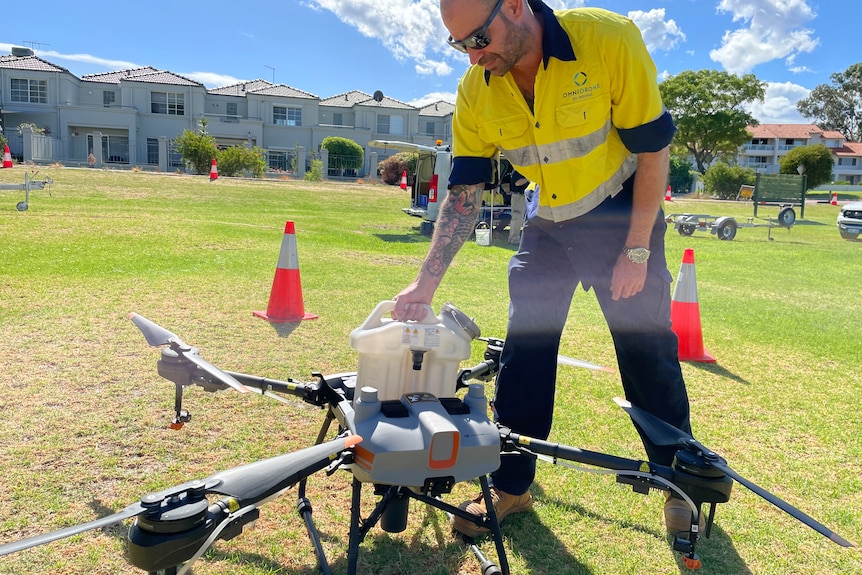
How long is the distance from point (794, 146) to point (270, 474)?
317ft

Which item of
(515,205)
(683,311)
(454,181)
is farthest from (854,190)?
(454,181)

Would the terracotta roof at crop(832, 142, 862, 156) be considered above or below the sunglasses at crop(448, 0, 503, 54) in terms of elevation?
above

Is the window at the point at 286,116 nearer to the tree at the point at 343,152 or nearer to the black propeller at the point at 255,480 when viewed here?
the tree at the point at 343,152

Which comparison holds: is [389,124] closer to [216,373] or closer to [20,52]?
[20,52]

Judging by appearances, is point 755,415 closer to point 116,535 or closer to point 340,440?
point 340,440

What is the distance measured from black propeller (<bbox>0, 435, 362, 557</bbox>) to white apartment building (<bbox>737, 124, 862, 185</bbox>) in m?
90.5

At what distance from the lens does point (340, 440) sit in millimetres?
1795

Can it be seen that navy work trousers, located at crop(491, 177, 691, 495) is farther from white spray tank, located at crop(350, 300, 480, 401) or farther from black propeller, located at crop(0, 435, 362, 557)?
black propeller, located at crop(0, 435, 362, 557)

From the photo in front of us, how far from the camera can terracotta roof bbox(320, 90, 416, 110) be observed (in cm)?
5597

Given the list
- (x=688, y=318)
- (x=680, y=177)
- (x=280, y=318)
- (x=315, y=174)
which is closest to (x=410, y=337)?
(x=280, y=318)

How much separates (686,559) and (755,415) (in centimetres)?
252

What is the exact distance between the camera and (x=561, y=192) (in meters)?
2.50

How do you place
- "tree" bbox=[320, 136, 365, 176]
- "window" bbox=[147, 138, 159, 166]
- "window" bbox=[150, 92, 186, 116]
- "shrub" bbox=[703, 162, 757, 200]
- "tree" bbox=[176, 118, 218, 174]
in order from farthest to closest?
1. "window" bbox=[150, 92, 186, 116]
2. "window" bbox=[147, 138, 159, 166]
3. "tree" bbox=[320, 136, 365, 176]
4. "shrub" bbox=[703, 162, 757, 200]
5. "tree" bbox=[176, 118, 218, 174]

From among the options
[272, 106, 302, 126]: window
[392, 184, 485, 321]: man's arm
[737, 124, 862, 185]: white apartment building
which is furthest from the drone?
[737, 124, 862, 185]: white apartment building
